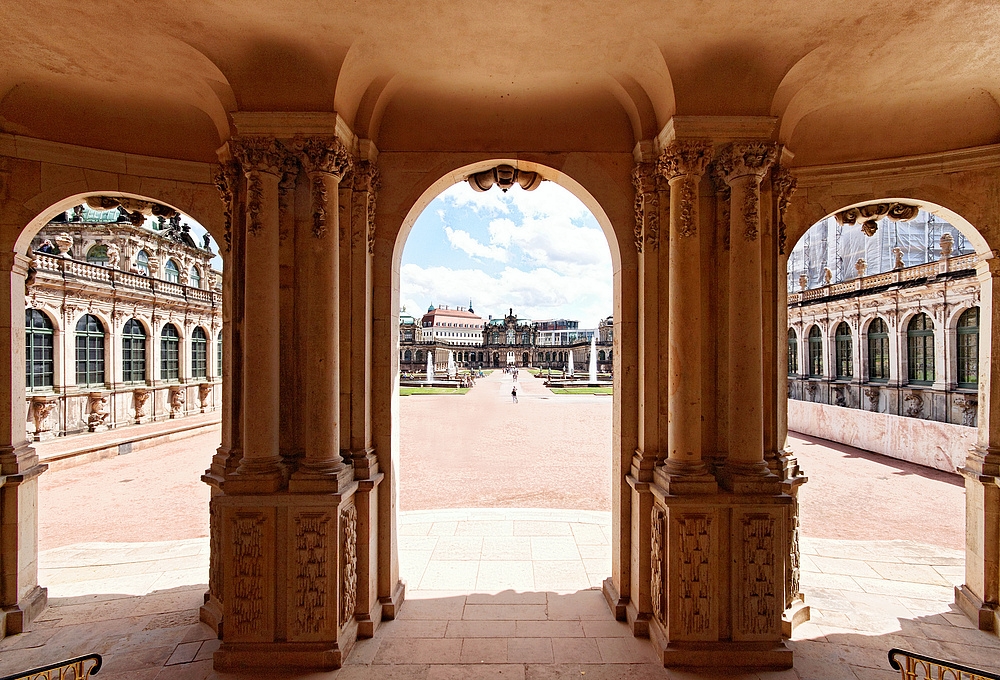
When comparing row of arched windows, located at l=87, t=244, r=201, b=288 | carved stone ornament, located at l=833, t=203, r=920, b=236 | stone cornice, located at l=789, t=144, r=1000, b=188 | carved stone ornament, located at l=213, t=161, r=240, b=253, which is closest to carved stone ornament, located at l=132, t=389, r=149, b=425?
row of arched windows, located at l=87, t=244, r=201, b=288

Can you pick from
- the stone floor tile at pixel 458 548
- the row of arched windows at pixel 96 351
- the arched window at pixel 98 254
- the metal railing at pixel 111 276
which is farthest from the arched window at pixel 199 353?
the stone floor tile at pixel 458 548

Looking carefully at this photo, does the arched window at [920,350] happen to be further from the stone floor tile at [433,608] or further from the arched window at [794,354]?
the stone floor tile at [433,608]

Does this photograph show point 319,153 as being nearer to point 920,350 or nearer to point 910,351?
point 920,350

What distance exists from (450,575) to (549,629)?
170cm

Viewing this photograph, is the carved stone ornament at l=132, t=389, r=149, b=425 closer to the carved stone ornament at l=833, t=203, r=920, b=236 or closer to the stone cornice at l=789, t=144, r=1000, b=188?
the stone cornice at l=789, t=144, r=1000, b=188

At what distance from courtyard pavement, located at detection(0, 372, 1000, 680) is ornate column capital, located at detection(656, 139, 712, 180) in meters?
4.77

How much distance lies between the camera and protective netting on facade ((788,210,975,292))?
22.2 m

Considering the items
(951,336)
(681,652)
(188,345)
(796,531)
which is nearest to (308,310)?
(681,652)

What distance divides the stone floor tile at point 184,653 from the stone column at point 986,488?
334 inches

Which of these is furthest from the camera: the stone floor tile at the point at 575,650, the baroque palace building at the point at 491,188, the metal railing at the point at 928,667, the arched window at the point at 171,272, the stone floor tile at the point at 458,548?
Result: the arched window at the point at 171,272

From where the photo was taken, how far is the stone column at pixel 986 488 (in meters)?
5.21

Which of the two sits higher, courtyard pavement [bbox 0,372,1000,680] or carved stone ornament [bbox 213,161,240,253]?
carved stone ornament [bbox 213,161,240,253]

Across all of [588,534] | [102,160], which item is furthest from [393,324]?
[588,534]

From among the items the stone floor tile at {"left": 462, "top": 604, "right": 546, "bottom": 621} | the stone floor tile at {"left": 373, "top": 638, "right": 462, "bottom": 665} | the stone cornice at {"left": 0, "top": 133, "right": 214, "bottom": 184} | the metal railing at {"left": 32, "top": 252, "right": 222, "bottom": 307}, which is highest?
the metal railing at {"left": 32, "top": 252, "right": 222, "bottom": 307}
